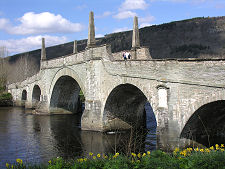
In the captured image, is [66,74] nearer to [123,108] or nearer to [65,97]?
[65,97]

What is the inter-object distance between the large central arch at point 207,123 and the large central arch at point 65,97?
606 inches

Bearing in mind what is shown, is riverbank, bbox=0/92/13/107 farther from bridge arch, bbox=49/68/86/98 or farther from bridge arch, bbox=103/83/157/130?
bridge arch, bbox=103/83/157/130

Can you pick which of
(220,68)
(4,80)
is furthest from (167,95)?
(4,80)

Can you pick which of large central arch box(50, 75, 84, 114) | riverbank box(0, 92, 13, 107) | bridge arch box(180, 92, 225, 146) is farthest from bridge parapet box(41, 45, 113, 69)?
riverbank box(0, 92, 13, 107)

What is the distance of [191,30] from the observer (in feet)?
204

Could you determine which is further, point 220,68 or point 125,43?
point 125,43

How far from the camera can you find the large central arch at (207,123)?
10297mm

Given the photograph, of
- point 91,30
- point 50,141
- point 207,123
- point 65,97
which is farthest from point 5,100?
point 207,123

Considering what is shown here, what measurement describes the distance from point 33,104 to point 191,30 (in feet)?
143

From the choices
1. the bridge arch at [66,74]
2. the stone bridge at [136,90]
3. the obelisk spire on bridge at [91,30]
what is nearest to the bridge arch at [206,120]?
the stone bridge at [136,90]

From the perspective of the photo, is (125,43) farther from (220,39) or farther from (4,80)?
(4,80)

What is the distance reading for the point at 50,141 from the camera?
15461 millimetres

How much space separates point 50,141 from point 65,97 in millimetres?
11474

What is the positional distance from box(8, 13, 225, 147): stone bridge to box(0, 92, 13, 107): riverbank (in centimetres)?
993
